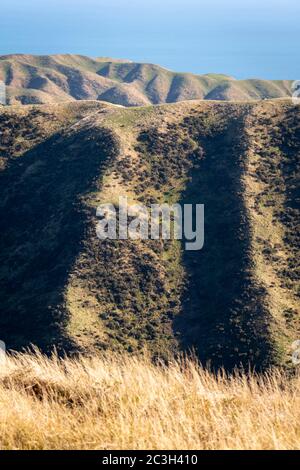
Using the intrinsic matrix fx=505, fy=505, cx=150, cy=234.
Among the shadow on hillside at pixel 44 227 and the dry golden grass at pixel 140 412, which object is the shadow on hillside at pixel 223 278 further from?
the dry golden grass at pixel 140 412

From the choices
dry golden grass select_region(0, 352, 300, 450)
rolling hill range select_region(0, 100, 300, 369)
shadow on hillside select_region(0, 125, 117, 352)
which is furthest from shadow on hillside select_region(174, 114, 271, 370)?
dry golden grass select_region(0, 352, 300, 450)

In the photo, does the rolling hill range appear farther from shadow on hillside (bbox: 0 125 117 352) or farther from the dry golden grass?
the dry golden grass

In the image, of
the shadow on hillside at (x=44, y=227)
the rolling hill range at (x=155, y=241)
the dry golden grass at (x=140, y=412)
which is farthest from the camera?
the shadow on hillside at (x=44, y=227)

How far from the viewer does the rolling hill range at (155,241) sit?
70.3m

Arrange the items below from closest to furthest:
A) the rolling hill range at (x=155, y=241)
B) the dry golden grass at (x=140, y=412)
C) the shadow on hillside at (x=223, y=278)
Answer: the dry golden grass at (x=140, y=412) < the shadow on hillside at (x=223, y=278) < the rolling hill range at (x=155, y=241)

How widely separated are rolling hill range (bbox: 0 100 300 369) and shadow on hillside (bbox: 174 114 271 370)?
21cm

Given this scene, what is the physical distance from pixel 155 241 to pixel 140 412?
258 feet

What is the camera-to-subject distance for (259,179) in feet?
304

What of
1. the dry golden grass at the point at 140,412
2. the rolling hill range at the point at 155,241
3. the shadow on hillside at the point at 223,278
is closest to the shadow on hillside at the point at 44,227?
the rolling hill range at the point at 155,241

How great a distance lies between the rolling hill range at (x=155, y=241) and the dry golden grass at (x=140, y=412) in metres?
58.6

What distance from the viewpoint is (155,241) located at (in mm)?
85500

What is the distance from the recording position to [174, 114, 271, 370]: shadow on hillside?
67.9 m
